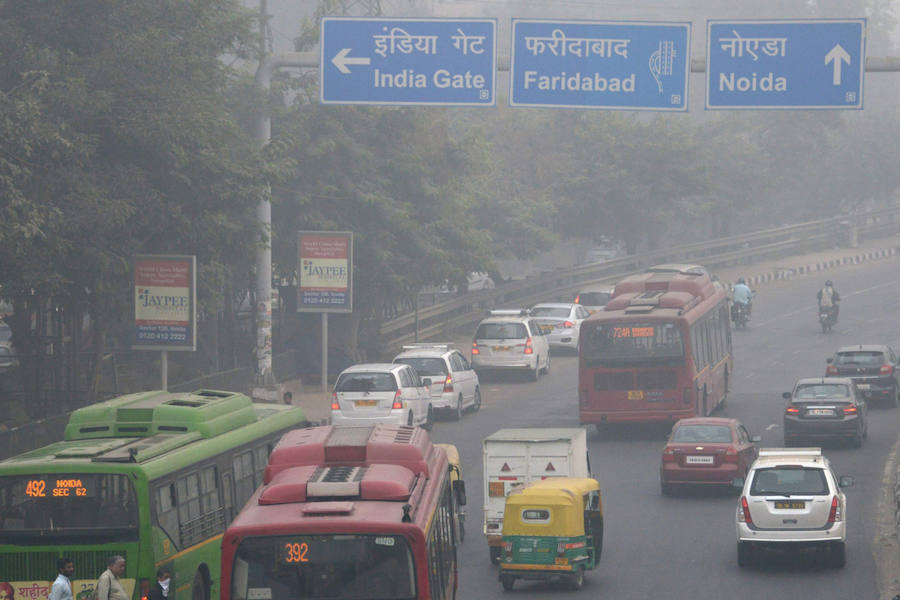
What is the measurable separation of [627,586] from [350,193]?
2418 centimetres

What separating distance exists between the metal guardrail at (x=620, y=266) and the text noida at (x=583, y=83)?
19772 millimetres

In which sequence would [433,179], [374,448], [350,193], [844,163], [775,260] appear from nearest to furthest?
[374,448], [350,193], [433,179], [775,260], [844,163]

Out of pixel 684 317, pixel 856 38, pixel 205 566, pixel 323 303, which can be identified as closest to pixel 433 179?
pixel 323 303

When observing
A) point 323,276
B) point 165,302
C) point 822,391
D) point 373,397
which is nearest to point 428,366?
point 373,397

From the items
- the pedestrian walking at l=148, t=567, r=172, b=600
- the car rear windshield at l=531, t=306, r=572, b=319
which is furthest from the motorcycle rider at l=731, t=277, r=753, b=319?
the pedestrian walking at l=148, t=567, r=172, b=600

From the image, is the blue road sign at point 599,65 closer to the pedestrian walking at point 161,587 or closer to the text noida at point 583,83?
the text noida at point 583,83

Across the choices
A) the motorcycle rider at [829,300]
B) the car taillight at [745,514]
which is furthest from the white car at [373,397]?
the motorcycle rider at [829,300]

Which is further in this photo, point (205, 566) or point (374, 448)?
point (205, 566)

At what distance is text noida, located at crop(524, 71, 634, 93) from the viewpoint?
2478cm

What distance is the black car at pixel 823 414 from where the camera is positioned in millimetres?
28094

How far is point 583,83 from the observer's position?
2480 cm

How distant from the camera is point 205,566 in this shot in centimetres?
1566

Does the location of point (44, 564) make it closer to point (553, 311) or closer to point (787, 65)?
point (787, 65)

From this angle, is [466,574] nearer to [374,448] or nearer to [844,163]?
[374,448]
